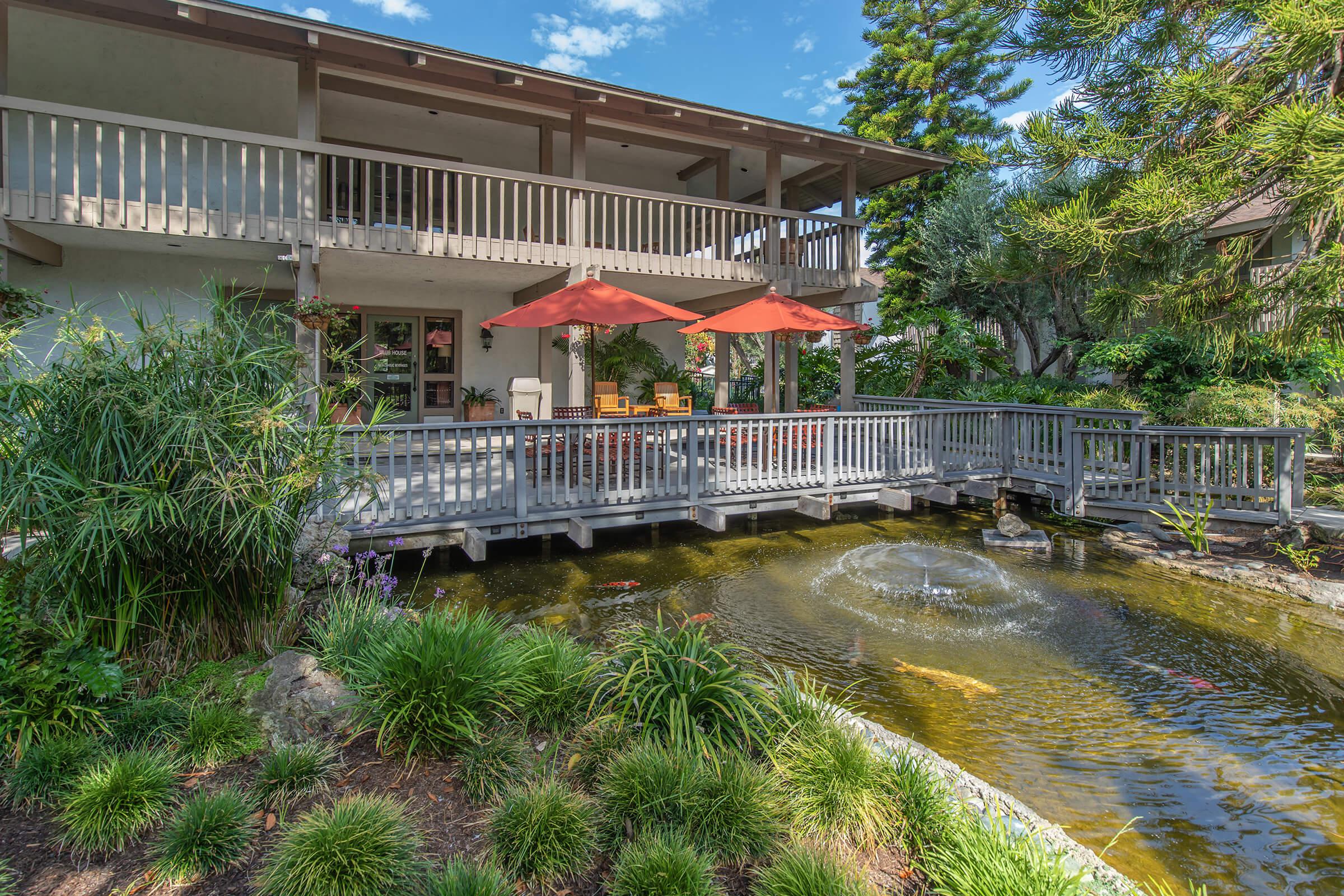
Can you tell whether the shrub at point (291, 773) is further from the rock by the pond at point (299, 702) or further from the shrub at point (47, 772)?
the shrub at point (47, 772)

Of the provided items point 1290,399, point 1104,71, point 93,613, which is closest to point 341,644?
point 93,613

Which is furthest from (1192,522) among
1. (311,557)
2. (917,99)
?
(917,99)

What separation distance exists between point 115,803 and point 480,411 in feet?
38.2

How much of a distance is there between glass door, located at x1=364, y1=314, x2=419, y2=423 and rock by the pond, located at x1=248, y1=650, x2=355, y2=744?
35.4 ft

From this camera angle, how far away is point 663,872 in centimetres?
254

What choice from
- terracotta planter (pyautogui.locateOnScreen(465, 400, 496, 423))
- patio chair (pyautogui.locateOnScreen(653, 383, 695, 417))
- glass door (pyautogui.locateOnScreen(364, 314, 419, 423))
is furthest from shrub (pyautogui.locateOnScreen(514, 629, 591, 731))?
glass door (pyautogui.locateOnScreen(364, 314, 419, 423))

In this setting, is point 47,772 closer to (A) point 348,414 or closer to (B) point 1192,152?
(A) point 348,414

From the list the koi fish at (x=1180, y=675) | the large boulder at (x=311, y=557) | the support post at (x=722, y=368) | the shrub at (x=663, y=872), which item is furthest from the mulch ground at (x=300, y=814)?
the support post at (x=722, y=368)

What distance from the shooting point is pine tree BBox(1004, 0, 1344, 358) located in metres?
5.82

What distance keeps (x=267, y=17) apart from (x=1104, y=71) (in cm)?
990

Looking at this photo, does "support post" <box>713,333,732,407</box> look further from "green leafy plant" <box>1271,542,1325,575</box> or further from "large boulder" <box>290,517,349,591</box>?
"large boulder" <box>290,517,349,591</box>

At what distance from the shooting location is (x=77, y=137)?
8102 mm

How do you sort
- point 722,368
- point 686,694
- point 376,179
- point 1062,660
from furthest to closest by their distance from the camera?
point 722,368
point 376,179
point 1062,660
point 686,694

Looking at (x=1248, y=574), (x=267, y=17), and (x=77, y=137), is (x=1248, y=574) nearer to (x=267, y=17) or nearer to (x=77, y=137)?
(x=267, y=17)
